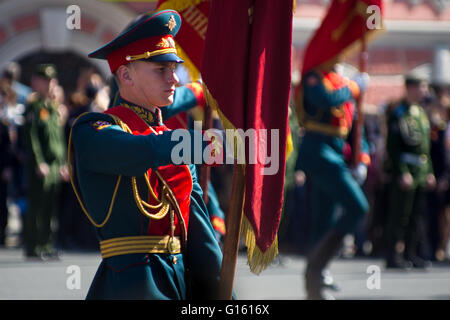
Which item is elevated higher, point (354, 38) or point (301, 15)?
point (301, 15)

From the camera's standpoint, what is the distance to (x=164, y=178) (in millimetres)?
3402

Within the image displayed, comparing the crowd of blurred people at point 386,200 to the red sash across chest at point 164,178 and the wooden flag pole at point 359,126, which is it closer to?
the wooden flag pole at point 359,126

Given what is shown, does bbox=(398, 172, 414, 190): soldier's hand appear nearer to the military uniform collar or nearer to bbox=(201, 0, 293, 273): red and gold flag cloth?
bbox=(201, 0, 293, 273): red and gold flag cloth

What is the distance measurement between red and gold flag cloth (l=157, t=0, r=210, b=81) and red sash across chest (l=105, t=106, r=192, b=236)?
134 cm

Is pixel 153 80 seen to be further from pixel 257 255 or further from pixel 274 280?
pixel 274 280

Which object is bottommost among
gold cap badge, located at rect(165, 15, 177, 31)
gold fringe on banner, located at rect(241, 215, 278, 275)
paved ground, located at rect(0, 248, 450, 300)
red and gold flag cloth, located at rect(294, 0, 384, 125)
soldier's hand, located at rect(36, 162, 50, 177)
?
paved ground, located at rect(0, 248, 450, 300)

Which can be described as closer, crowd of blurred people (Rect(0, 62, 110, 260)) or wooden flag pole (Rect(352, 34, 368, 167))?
wooden flag pole (Rect(352, 34, 368, 167))

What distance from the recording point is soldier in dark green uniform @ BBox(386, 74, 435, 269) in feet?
31.0

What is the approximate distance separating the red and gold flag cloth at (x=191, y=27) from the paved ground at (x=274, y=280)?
1952mm

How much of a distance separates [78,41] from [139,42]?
14.6 m

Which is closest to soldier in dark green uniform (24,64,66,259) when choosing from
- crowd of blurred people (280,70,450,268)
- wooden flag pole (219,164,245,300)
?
crowd of blurred people (280,70,450,268)

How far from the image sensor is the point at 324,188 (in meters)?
7.10
